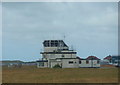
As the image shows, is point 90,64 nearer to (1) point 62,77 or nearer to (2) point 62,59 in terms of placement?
(2) point 62,59

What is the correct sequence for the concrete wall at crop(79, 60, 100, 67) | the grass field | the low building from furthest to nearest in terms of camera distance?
the concrete wall at crop(79, 60, 100, 67), the low building, the grass field

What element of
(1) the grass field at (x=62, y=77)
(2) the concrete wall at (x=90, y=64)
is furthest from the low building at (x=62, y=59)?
(1) the grass field at (x=62, y=77)

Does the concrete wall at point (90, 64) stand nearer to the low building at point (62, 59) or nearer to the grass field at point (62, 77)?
the low building at point (62, 59)

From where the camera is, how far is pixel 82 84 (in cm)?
2869

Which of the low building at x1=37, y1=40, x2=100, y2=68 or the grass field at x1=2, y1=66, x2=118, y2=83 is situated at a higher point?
the low building at x1=37, y1=40, x2=100, y2=68

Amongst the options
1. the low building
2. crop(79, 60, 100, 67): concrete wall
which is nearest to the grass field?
the low building

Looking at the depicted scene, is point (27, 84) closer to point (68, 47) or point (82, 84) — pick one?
point (82, 84)

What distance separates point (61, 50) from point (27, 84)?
48458mm

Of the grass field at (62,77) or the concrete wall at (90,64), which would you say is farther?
the concrete wall at (90,64)

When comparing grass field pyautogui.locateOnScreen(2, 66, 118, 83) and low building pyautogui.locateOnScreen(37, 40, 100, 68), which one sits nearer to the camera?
grass field pyautogui.locateOnScreen(2, 66, 118, 83)

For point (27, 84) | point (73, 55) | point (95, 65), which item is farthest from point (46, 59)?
point (27, 84)

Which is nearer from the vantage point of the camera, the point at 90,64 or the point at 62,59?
the point at 62,59

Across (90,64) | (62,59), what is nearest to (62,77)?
(62,59)

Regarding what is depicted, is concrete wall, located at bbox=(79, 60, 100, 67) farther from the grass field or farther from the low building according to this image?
the grass field
